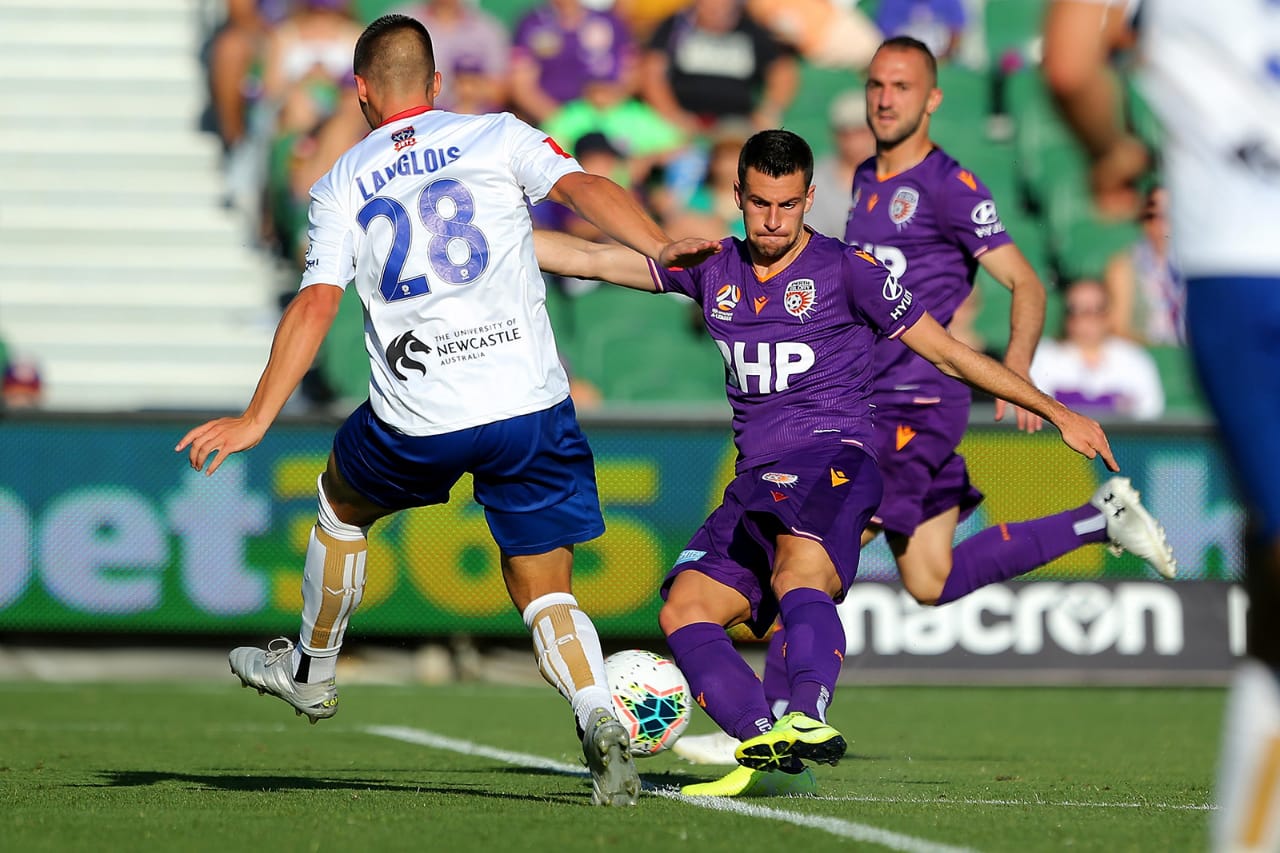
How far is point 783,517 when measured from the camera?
19.1 ft

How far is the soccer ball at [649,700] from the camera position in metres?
6.14

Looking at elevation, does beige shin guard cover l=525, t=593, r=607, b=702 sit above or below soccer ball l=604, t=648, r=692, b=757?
above

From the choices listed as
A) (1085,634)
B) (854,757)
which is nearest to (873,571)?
(1085,634)

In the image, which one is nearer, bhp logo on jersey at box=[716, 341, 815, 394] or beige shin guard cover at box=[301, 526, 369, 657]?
beige shin guard cover at box=[301, 526, 369, 657]

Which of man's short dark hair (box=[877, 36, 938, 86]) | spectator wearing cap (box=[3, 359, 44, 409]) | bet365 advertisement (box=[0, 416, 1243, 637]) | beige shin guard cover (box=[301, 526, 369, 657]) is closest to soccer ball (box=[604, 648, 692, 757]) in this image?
beige shin guard cover (box=[301, 526, 369, 657])

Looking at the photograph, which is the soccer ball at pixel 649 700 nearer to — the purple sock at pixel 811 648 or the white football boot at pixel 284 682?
the purple sock at pixel 811 648

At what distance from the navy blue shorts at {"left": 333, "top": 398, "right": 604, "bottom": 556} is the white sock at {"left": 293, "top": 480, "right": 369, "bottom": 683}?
9.8 inches

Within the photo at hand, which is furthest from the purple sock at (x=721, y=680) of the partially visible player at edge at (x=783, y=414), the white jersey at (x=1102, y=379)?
the white jersey at (x=1102, y=379)

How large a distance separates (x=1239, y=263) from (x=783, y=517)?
Result: 8.39 ft

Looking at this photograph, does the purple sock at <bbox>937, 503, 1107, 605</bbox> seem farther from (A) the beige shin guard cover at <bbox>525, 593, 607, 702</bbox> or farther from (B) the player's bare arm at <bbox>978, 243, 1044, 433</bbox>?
(A) the beige shin guard cover at <bbox>525, 593, 607, 702</bbox>

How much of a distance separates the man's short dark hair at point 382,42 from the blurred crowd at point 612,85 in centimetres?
813

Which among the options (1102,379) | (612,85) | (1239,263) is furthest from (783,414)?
(612,85)

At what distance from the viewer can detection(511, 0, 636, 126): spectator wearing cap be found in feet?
50.7

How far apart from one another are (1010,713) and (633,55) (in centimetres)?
777
